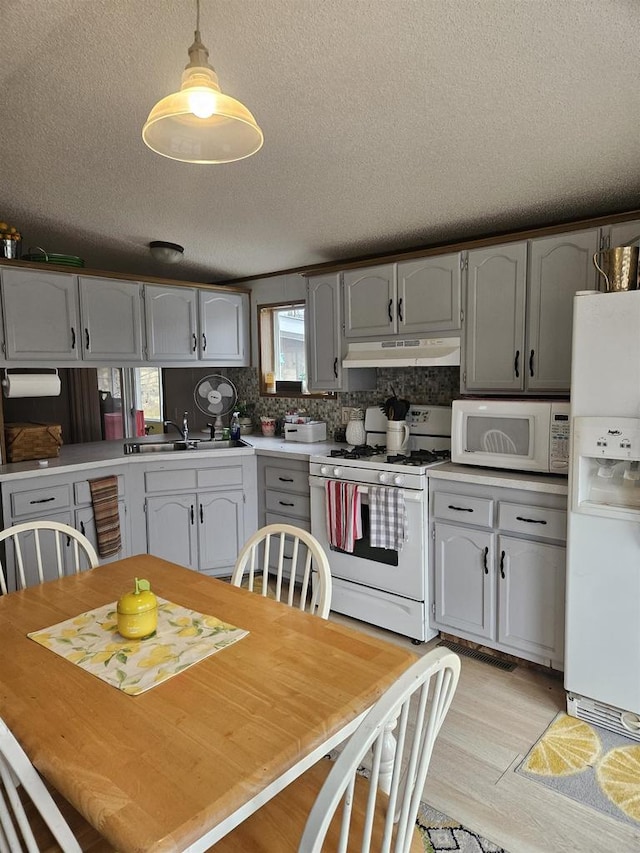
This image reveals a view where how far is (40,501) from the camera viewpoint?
308 centimetres

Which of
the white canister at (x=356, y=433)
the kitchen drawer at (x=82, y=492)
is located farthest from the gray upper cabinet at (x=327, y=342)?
the kitchen drawer at (x=82, y=492)

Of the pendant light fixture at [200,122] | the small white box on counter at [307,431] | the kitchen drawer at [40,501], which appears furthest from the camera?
the small white box on counter at [307,431]

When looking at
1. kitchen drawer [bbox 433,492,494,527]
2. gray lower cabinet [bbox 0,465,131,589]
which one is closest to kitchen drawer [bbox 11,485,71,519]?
gray lower cabinet [bbox 0,465,131,589]

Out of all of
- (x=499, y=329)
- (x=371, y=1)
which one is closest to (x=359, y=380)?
(x=499, y=329)

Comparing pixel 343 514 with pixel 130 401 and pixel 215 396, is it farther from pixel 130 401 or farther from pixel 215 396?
pixel 130 401

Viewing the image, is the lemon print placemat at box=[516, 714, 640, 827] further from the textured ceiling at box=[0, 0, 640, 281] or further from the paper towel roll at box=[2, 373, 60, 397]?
the paper towel roll at box=[2, 373, 60, 397]

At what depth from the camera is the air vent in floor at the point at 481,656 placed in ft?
9.09

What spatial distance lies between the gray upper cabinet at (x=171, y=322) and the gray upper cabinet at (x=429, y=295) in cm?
164

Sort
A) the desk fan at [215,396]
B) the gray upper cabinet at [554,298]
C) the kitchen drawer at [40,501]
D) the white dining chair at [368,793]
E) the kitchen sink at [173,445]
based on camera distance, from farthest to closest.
Answer: 1. the desk fan at [215,396]
2. the kitchen sink at [173,445]
3. the kitchen drawer at [40,501]
4. the gray upper cabinet at [554,298]
5. the white dining chair at [368,793]

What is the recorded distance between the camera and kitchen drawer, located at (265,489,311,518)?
11.8 ft

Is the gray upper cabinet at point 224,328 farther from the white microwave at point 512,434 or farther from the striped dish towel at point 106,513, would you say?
the white microwave at point 512,434

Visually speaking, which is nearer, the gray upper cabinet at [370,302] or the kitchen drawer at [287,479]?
the gray upper cabinet at [370,302]

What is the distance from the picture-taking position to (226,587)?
1840 mm

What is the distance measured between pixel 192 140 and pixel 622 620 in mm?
2324
